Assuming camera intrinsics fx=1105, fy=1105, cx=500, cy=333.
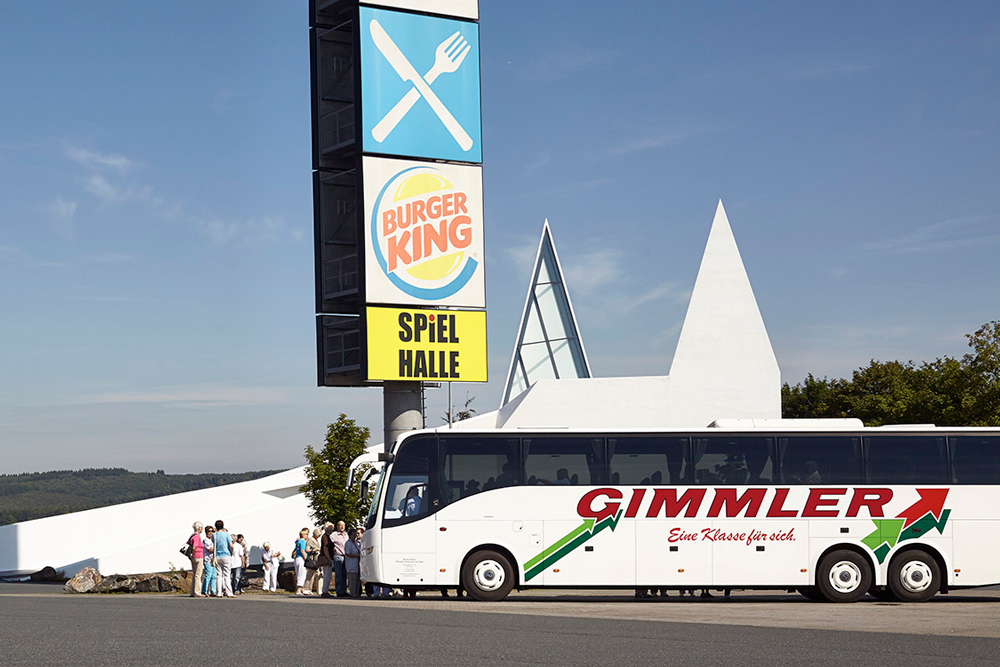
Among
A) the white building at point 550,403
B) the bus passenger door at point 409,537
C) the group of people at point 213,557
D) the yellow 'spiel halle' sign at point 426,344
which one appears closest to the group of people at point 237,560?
the group of people at point 213,557

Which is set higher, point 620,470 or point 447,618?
point 620,470

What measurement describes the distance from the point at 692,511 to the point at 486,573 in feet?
11.1

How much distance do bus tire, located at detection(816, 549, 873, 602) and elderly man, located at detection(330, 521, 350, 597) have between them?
8357 mm

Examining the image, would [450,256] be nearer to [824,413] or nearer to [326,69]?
[326,69]

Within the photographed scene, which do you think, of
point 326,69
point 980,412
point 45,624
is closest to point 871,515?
point 45,624

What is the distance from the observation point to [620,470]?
17500 millimetres

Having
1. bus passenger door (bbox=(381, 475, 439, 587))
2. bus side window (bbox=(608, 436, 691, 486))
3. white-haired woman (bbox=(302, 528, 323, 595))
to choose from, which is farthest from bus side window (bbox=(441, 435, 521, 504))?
white-haired woman (bbox=(302, 528, 323, 595))

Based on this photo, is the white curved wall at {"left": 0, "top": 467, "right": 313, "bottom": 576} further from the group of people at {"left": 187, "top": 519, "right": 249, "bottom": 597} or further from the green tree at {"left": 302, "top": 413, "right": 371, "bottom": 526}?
the group of people at {"left": 187, "top": 519, "right": 249, "bottom": 597}

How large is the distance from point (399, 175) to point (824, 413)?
139ft

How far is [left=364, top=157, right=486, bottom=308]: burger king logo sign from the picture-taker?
98.4ft

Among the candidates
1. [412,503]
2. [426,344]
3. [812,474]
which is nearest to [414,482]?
[412,503]

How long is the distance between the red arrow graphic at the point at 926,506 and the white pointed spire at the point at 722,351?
16671 mm

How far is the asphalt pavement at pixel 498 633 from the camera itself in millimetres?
9359

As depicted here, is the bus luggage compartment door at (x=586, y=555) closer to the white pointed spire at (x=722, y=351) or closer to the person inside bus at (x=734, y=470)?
the person inside bus at (x=734, y=470)
